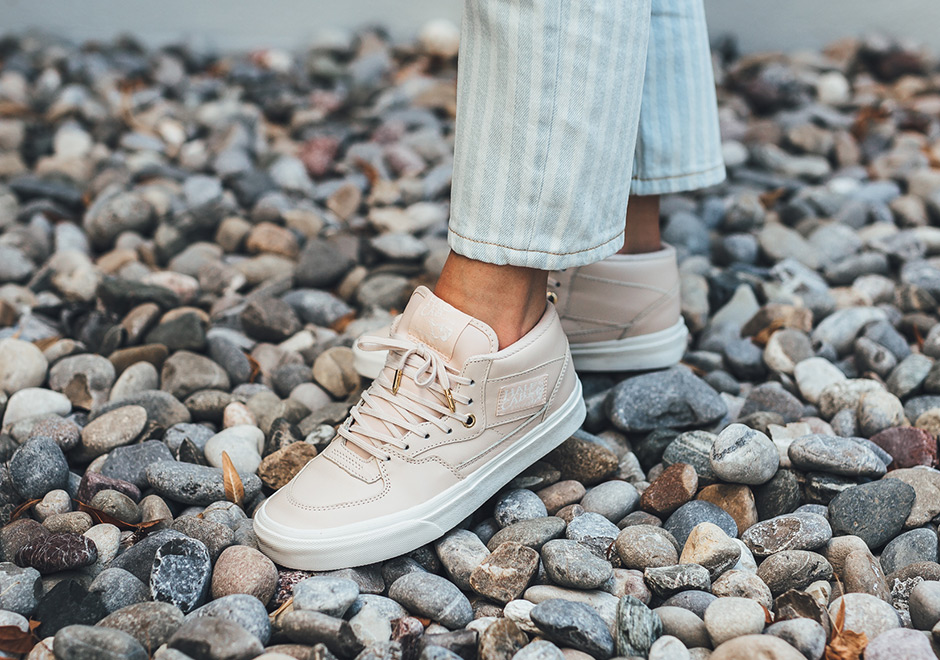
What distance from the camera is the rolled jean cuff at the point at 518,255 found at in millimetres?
990

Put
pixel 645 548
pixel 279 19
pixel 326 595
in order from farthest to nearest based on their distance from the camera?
pixel 279 19, pixel 645 548, pixel 326 595

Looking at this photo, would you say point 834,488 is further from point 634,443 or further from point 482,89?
point 482,89

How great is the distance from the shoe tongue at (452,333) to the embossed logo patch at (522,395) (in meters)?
0.07

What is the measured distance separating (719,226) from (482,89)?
133 cm

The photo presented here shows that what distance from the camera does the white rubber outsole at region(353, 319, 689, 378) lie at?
1.38 metres

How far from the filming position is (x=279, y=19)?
346 centimetres

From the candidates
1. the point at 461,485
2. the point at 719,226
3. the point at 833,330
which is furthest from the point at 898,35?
the point at 461,485

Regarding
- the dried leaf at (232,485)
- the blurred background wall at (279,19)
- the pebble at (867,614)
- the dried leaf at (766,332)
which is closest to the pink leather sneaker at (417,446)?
the dried leaf at (232,485)

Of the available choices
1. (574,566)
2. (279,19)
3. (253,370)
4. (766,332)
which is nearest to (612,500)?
(574,566)

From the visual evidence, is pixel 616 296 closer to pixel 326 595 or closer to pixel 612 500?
pixel 612 500

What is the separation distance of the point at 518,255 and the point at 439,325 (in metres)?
0.15

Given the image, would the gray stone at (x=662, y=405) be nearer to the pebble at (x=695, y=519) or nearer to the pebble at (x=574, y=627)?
the pebble at (x=695, y=519)

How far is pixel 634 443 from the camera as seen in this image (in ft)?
4.29

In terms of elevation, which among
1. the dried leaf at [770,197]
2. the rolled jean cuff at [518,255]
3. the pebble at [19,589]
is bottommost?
the pebble at [19,589]
